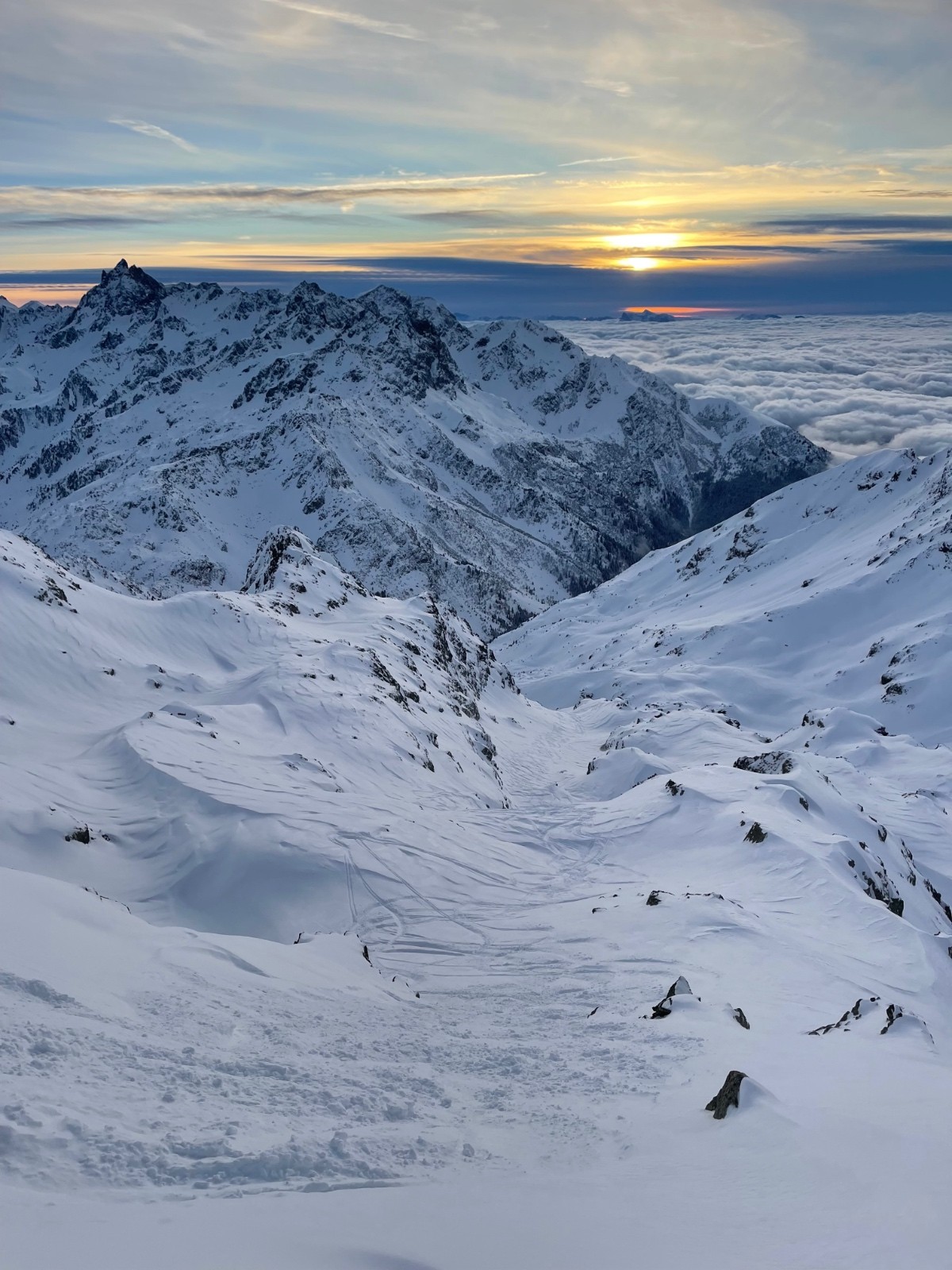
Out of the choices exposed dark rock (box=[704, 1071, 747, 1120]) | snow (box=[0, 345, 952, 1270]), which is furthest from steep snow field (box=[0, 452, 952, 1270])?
exposed dark rock (box=[704, 1071, 747, 1120])

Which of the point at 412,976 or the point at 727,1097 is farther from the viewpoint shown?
the point at 412,976

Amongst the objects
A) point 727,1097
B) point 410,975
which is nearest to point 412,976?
point 410,975

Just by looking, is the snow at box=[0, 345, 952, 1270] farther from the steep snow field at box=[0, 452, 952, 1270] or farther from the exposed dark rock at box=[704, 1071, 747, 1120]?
the exposed dark rock at box=[704, 1071, 747, 1120]

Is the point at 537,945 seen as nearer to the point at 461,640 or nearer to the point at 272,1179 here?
the point at 272,1179

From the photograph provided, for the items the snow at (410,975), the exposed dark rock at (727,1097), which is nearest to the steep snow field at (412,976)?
the snow at (410,975)

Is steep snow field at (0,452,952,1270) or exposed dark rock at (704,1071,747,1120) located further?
exposed dark rock at (704,1071,747,1120)

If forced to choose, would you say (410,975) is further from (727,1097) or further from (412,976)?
(727,1097)
